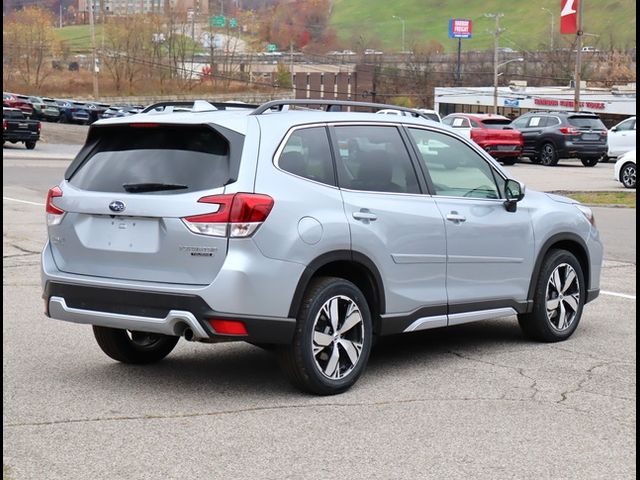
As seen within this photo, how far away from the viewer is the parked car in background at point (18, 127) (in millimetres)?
43125

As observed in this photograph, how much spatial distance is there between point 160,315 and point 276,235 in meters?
0.80

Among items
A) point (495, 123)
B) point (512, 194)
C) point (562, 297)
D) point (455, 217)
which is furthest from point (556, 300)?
point (495, 123)

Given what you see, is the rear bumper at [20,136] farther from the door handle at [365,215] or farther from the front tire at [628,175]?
the door handle at [365,215]

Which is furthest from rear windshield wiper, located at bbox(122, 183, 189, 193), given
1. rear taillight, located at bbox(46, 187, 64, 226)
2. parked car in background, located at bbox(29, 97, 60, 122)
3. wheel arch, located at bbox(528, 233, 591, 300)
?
parked car in background, located at bbox(29, 97, 60, 122)

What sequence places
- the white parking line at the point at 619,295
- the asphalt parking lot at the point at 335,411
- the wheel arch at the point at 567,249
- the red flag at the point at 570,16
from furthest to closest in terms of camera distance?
the red flag at the point at 570,16
the white parking line at the point at 619,295
the wheel arch at the point at 567,249
the asphalt parking lot at the point at 335,411

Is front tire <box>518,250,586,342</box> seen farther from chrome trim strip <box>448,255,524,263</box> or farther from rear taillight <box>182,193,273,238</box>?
rear taillight <box>182,193,273,238</box>

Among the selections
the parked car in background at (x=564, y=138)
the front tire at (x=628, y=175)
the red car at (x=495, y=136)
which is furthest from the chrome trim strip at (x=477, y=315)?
the parked car in background at (x=564, y=138)

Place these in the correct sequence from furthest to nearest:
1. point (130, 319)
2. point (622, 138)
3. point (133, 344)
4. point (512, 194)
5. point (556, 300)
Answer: point (622, 138) < point (556, 300) < point (512, 194) < point (133, 344) < point (130, 319)

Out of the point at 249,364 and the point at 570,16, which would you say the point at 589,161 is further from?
the point at 249,364

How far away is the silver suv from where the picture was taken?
20.5ft

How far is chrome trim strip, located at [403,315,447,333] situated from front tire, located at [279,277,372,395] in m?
0.45

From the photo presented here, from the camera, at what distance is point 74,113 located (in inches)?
2822

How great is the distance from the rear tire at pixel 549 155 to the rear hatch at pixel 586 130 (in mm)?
937

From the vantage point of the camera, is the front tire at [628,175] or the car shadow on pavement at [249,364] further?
the front tire at [628,175]
